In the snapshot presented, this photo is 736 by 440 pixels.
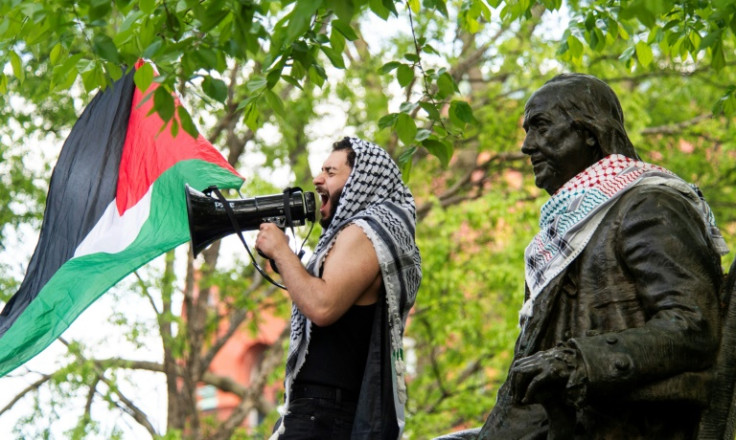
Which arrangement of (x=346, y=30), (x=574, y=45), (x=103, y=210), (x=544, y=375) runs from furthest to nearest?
(x=574, y=45) → (x=103, y=210) → (x=346, y=30) → (x=544, y=375)

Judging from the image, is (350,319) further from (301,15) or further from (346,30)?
(346,30)

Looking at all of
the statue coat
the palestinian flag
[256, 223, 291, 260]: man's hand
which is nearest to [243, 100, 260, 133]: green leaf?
the palestinian flag

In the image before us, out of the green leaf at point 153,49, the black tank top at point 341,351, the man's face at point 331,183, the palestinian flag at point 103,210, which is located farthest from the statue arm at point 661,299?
the palestinian flag at point 103,210

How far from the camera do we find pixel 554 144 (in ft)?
12.7

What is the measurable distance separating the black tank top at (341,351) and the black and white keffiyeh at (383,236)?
41 millimetres

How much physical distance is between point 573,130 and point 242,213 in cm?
152

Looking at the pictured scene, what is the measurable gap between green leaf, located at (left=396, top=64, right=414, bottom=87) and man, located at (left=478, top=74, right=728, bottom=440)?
191 cm

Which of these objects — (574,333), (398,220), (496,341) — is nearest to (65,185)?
(398,220)

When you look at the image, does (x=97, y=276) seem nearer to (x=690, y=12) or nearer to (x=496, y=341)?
(x=690, y=12)

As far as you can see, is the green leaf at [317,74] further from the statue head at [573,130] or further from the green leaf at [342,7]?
the statue head at [573,130]

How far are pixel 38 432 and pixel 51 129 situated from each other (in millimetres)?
3268

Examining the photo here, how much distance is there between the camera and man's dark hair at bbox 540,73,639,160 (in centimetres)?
384

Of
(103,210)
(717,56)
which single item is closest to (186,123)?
(103,210)

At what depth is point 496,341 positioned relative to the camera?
16.4 meters
